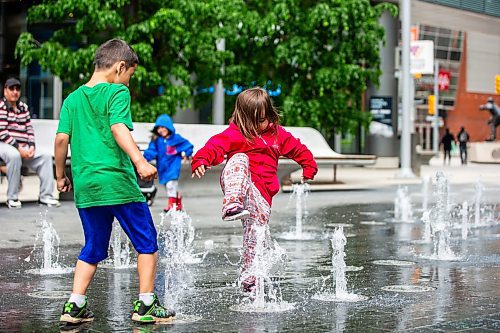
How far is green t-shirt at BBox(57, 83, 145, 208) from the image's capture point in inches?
218

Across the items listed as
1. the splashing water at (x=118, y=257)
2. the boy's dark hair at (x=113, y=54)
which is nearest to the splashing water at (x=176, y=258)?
the splashing water at (x=118, y=257)

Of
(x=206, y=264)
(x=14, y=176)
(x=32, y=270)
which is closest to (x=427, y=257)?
(x=206, y=264)

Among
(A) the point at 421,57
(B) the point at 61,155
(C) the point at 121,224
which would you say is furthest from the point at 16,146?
(A) the point at 421,57

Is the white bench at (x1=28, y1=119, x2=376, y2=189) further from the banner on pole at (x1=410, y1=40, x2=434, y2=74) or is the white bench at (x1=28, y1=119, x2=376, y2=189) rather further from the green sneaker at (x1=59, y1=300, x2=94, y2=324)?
the green sneaker at (x1=59, y1=300, x2=94, y2=324)

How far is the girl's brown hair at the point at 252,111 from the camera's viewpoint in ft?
21.4

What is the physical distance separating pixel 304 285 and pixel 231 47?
18.4 metres

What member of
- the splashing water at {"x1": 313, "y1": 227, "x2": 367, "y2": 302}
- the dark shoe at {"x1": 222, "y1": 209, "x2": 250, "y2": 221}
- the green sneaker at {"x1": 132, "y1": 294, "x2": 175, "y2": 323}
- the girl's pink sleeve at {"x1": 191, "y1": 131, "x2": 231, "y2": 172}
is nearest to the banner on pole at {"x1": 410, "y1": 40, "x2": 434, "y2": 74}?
the splashing water at {"x1": 313, "y1": 227, "x2": 367, "y2": 302}

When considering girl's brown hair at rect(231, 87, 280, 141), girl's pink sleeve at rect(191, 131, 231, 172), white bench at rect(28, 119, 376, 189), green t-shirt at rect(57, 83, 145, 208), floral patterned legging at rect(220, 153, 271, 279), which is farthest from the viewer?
white bench at rect(28, 119, 376, 189)

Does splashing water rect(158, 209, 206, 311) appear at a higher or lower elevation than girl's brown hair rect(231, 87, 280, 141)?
lower

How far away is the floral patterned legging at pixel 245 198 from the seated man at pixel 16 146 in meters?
8.25

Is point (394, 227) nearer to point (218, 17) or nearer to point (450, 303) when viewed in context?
point (450, 303)

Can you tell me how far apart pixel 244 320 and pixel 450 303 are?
1477 millimetres

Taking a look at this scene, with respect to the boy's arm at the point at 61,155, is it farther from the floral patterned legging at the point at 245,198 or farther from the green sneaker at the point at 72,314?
the floral patterned legging at the point at 245,198

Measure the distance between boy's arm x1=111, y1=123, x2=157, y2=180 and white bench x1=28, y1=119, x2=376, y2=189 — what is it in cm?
1073
